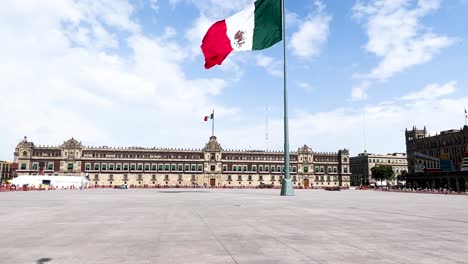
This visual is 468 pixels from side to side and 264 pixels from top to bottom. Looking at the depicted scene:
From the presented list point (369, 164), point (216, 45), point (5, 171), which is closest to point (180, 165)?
point (5, 171)

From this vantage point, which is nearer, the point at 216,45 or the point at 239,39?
the point at 239,39

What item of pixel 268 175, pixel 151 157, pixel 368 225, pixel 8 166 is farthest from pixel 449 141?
pixel 8 166

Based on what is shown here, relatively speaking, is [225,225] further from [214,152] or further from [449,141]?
[449,141]

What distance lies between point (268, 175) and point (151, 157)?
3838 cm

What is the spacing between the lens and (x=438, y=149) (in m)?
122

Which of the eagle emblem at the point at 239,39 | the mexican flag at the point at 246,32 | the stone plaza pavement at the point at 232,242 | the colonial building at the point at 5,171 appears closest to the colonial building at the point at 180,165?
the colonial building at the point at 5,171

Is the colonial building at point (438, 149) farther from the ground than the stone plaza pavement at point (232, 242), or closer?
farther from the ground

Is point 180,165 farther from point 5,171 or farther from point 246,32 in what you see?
point 246,32

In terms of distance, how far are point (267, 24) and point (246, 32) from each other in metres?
1.74

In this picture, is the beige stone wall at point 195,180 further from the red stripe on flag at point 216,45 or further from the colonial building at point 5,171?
the red stripe on flag at point 216,45

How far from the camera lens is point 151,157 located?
109500 mm

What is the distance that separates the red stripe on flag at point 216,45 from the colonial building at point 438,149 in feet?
326

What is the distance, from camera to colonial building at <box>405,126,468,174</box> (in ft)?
359

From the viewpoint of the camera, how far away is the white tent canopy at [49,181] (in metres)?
71.1
